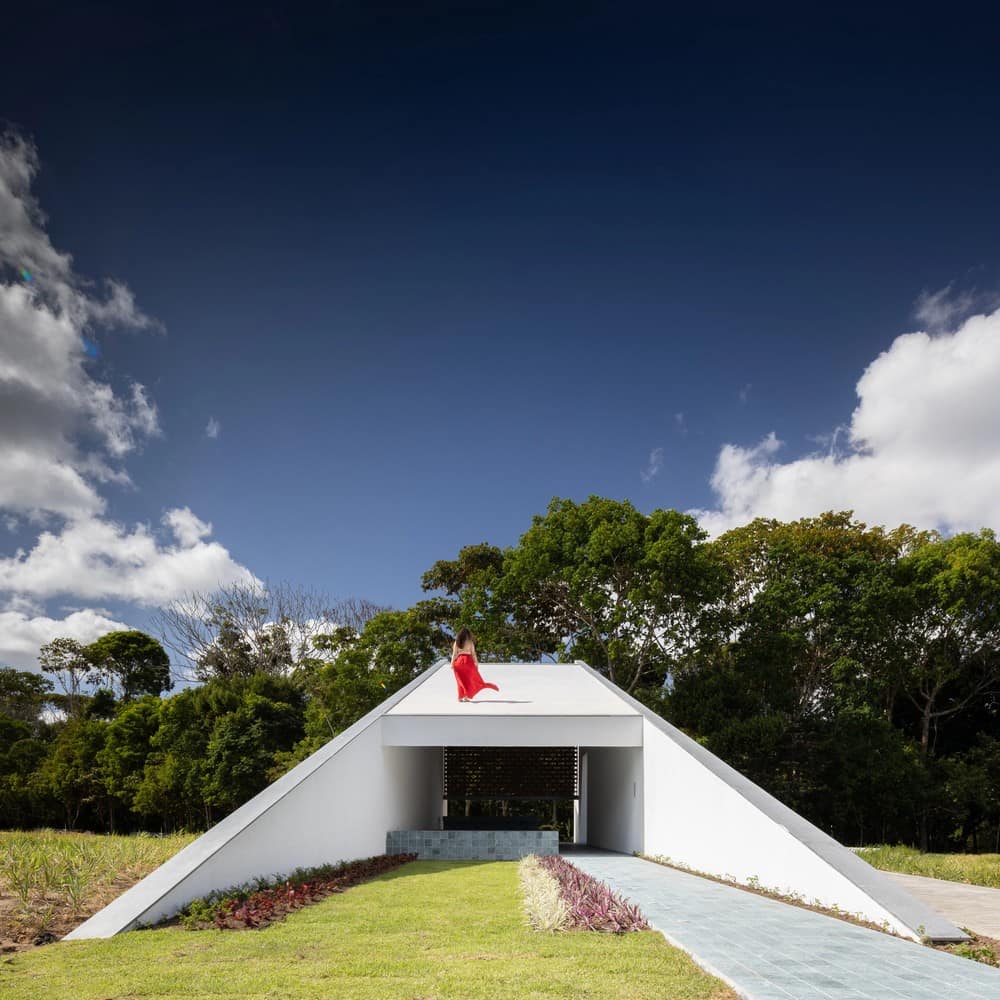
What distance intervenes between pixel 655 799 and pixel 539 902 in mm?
4555

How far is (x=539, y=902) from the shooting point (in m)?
5.92

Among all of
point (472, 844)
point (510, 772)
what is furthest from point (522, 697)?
point (510, 772)

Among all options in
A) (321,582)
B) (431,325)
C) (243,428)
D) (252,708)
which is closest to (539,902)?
(431,325)

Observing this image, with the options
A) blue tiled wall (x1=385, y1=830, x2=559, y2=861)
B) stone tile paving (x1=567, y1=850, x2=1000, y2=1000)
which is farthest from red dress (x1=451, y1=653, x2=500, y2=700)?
stone tile paving (x1=567, y1=850, x2=1000, y2=1000)

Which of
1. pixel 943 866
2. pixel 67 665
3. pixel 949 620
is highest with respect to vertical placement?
pixel 949 620

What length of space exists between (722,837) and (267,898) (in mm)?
4345

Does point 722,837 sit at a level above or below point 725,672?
below

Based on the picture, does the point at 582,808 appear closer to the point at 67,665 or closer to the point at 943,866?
the point at 943,866

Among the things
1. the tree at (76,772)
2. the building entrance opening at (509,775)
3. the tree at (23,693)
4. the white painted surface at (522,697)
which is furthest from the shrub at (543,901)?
the tree at (23,693)

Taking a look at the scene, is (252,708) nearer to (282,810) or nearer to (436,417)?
(436,417)

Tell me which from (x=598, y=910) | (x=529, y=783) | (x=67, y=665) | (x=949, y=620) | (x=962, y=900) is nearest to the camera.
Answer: (x=598, y=910)

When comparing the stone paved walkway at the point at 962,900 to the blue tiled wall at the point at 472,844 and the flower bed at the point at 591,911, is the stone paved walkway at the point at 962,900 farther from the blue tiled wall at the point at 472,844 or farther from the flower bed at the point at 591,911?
the blue tiled wall at the point at 472,844

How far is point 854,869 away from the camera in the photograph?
588 cm

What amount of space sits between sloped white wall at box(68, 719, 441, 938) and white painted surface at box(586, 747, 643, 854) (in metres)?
3.27
